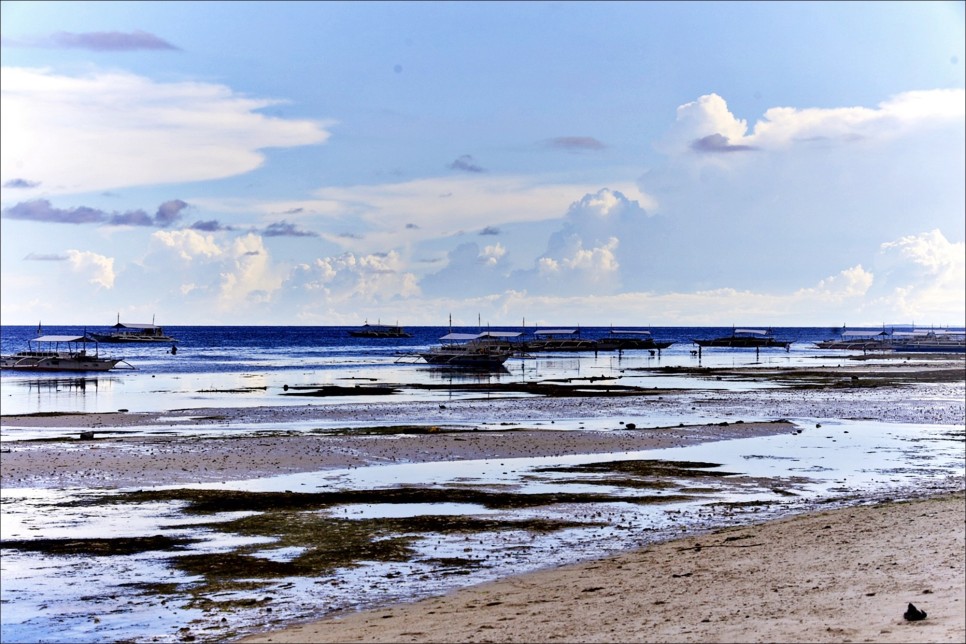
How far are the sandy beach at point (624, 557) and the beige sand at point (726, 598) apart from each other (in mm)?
37

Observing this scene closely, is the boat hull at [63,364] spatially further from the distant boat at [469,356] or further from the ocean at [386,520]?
the ocean at [386,520]

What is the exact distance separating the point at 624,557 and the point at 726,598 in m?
4.12

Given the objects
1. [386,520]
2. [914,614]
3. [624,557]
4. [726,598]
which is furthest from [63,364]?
[914,614]

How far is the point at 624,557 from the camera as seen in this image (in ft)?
59.0

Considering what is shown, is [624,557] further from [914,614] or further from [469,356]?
[469,356]

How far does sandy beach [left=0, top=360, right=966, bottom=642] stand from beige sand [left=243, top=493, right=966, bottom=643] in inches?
1.4

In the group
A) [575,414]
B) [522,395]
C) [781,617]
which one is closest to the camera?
[781,617]

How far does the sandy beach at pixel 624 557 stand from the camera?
12.6 meters

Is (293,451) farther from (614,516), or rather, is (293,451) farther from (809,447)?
(809,447)

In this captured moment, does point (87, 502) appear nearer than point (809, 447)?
Yes

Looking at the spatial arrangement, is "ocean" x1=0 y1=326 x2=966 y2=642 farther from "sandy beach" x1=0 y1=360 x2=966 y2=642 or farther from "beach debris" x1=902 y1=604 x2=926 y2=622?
"beach debris" x1=902 y1=604 x2=926 y2=622

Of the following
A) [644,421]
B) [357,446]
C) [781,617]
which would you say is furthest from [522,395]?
[781,617]

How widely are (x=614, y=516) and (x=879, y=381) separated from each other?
62.8 m

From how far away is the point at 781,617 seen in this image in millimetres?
12562
